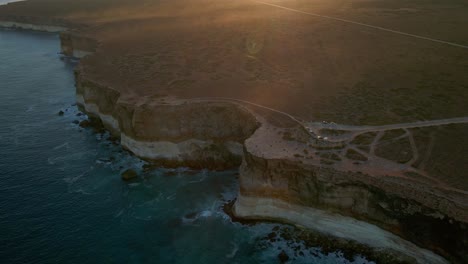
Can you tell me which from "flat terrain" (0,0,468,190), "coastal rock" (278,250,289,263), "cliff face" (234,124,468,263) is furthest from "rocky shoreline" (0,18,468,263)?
"coastal rock" (278,250,289,263)

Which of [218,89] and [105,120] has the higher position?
[218,89]

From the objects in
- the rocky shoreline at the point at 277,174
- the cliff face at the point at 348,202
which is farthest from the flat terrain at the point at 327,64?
the cliff face at the point at 348,202

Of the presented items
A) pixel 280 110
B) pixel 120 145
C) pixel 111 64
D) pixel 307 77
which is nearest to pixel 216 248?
pixel 280 110

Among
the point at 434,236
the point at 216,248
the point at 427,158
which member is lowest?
the point at 216,248

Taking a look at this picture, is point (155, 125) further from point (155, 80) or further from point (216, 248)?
point (216, 248)

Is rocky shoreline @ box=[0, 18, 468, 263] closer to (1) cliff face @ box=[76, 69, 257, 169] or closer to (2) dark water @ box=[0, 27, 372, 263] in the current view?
(1) cliff face @ box=[76, 69, 257, 169]

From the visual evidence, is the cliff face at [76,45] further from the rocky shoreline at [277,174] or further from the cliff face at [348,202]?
the cliff face at [348,202]

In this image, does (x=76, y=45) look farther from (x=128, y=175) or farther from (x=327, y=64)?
(x=327, y=64)

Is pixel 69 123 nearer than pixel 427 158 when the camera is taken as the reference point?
No
